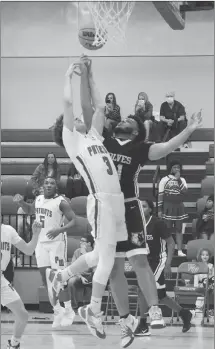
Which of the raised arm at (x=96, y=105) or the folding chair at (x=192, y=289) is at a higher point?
the raised arm at (x=96, y=105)

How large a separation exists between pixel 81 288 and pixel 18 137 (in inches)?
262

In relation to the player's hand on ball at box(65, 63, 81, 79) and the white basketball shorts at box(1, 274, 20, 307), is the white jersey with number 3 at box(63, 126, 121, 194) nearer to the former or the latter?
the player's hand on ball at box(65, 63, 81, 79)

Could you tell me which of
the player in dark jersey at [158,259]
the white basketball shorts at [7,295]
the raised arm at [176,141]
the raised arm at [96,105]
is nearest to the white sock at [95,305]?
the white basketball shorts at [7,295]

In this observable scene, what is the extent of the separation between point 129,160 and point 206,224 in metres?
6.54

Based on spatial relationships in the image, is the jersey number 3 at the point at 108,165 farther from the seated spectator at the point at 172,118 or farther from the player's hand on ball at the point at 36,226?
the seated spectator at the point at 172,118

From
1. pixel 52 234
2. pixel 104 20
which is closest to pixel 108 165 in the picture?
pixel 52 234

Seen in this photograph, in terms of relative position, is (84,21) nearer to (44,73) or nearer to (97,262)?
(97,262)

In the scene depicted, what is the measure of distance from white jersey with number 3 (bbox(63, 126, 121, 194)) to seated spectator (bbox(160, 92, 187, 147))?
30.8ft

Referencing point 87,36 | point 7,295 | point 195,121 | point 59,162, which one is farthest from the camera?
point 59,162

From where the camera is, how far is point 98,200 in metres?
6.68

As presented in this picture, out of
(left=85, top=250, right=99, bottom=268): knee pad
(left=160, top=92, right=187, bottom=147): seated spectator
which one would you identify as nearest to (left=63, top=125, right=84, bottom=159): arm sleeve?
(left=85, top=250, right=99, bottom=268): knee pad

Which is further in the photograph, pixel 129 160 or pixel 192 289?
pixel 192 289

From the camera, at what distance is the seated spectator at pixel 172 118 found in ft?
52.8

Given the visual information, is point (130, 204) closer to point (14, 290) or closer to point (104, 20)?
point (14, 290)
